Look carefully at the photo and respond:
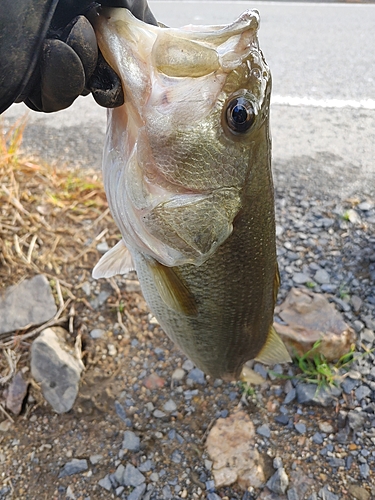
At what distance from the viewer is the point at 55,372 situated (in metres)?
2.28

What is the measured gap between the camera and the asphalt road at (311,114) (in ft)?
11.6

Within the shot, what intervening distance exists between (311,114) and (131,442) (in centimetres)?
333

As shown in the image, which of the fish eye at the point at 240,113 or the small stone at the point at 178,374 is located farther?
the small stone at the point at 178,374

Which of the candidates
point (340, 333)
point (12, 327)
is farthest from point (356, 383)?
point (12, 327)

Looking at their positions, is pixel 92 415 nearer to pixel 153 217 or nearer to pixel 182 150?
pixel 153 217

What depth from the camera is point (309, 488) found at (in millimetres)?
1991

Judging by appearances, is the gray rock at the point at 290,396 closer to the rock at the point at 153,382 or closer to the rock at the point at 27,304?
the rock at the point at 153,382

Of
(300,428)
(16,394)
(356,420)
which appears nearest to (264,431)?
(300,428)

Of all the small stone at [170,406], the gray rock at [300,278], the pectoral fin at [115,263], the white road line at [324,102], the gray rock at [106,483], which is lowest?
the gray rock at [106,483]

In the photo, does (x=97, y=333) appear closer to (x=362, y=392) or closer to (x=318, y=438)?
(x=318, y=438)

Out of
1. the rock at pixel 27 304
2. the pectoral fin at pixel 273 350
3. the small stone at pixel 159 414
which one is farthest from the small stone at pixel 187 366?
the rock at pixel 27 304

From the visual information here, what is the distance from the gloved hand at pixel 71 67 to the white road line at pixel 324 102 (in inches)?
144

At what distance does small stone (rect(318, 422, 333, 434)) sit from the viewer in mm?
2176

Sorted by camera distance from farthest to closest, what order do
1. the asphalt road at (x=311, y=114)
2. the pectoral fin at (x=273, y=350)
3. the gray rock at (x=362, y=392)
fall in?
the asphalt road at (x=311, y=114)
the gray rock at (x=362, y=392)
the pectoral fin at (x=273, y=350)
